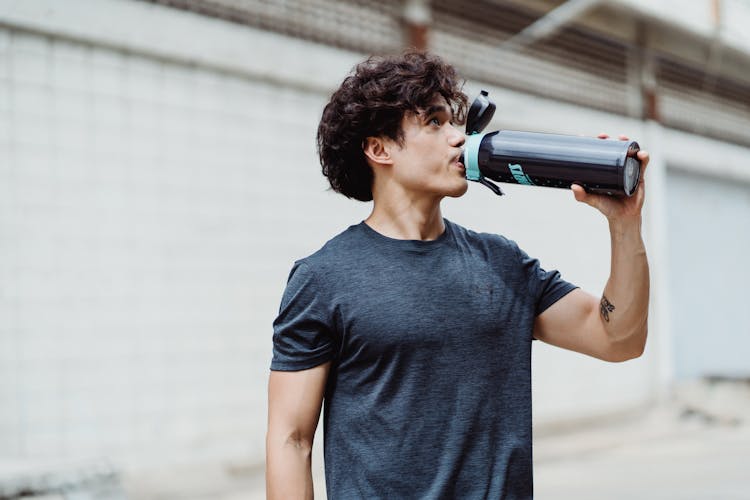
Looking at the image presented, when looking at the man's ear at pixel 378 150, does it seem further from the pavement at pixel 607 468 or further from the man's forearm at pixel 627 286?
the pavement at pixel 607 468

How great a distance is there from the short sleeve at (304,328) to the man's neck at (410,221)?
23cm

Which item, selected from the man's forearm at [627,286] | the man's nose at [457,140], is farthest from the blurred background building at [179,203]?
the man's forearm at [627,286]

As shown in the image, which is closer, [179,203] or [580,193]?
[580,193]

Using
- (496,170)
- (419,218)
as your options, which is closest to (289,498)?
(419,218)

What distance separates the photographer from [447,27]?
7.74m

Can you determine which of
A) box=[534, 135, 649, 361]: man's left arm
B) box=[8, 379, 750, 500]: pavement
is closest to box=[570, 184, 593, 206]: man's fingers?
box=[534, 135, 649, 361]: man's left arm

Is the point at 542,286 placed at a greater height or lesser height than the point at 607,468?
greater

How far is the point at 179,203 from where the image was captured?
5590 mm

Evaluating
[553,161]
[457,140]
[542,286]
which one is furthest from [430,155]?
[542,286]

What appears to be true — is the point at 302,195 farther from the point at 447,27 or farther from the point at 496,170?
the point at 496,170

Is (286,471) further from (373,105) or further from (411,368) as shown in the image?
(373,105)

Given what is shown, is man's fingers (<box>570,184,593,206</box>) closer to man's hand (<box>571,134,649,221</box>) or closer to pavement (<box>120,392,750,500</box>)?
man's hand (<box>571,134,649,221</box>)

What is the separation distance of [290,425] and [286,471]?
93mm

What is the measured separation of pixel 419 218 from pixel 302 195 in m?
4.52
